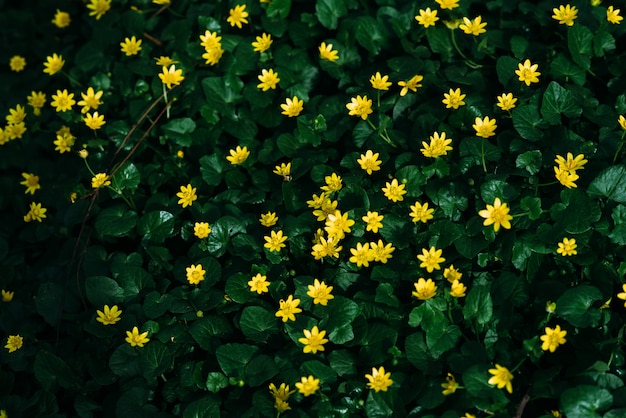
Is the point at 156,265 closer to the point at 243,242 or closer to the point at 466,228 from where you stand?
the point at 243,242

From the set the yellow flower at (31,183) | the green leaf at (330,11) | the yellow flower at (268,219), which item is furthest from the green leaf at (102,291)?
the green leaf at (330,11)

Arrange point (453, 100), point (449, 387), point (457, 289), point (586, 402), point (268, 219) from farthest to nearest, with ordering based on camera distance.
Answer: point (453, 100)
point (268, 219)
point (457, 289)
point (449, 387)
point (586, 402)

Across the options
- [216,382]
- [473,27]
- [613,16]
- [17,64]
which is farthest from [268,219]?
[17,64]

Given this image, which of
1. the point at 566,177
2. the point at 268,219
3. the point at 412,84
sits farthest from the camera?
the point at 412,84

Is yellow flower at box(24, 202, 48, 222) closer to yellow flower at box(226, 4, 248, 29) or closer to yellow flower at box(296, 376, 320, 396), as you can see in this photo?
yellow flower at box(226, 4, 248, 29)

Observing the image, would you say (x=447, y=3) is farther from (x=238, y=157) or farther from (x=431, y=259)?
(x=431, y=259)

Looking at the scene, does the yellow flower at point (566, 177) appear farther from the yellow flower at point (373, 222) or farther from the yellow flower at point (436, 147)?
the yellow flower at point (373, 222)

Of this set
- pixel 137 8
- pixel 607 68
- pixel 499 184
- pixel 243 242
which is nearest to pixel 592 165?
pixel 499 184
